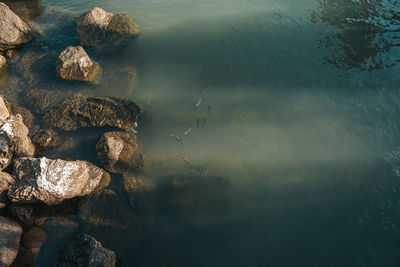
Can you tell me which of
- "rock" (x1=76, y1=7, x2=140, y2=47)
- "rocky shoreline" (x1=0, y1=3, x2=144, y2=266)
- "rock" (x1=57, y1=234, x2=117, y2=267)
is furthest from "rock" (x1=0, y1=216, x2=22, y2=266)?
"rock" (x1=76, y1=7, x2=140, y2=47)

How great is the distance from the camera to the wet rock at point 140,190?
16.5 feet

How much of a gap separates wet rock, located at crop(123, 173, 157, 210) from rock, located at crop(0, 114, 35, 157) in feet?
8.06

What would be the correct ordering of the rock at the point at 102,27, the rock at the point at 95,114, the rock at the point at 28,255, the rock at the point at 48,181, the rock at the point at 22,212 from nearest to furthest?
the rock at the point at 28,255 < the rock at the point at 22,212 < the rock at the point at 48,181 < the rock at the point at 95,114 < the rock at the point at 102,27

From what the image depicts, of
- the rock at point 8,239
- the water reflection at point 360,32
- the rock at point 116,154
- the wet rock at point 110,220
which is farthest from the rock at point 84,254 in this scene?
the water reflection at point 360,32

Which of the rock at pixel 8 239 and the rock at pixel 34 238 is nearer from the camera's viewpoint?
the rock at pixel 8 239

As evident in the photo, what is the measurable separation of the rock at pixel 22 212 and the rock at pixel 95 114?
2.28m

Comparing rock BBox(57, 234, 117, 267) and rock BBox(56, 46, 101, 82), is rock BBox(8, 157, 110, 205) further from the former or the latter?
rock BBox(56, 46, 101, 82)

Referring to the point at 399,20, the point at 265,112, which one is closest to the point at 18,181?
the point at 265,112

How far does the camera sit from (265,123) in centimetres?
652

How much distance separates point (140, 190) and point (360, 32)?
32.3 feet

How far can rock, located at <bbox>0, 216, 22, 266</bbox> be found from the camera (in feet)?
12.9

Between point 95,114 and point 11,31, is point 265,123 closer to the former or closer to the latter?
point 95,114

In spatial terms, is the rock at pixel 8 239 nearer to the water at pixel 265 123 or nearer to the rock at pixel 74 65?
the water at pixel 265 123

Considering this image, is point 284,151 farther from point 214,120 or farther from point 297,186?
point 214,120
